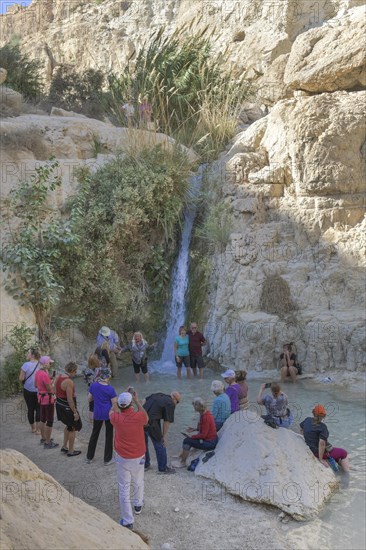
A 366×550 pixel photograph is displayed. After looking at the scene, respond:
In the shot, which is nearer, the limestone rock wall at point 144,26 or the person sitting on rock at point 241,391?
the person sitting on rock at point 241,391

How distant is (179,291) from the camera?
14.9 meters

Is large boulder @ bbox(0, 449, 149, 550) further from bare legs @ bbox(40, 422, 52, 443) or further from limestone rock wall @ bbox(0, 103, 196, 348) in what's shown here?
limestone rock wall @ bbox(0, 103, 196, 348)

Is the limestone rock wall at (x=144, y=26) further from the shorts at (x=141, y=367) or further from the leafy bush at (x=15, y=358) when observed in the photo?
the leafy bush at (x=15, y=358)

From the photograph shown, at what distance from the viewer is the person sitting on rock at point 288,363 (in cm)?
1193

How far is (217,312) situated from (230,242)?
5.98ft

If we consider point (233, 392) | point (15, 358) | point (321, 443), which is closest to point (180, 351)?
point (15, 358)

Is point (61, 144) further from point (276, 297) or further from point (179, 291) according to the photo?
point (276, 297)

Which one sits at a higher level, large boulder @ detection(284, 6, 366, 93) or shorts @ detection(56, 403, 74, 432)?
large boulder @ detection(284, 6, 366, 93)

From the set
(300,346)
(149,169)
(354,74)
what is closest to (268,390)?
(300,346)

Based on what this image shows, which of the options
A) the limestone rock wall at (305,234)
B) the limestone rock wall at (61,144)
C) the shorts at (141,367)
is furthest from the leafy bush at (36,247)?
the limestone rock wall at (305,234)

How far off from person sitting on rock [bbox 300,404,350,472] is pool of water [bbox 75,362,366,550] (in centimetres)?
24

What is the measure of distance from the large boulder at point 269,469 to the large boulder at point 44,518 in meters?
2.15

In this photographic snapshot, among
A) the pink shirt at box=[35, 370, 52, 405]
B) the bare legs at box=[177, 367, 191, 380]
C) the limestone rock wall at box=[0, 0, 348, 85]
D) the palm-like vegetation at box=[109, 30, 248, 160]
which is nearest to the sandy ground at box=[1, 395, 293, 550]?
the pink shirt at box=[35, 370, 52, 405]

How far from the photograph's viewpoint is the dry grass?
1318cm
